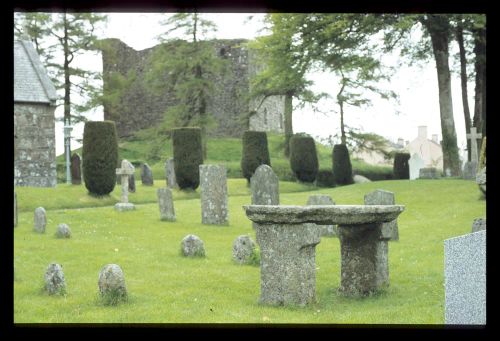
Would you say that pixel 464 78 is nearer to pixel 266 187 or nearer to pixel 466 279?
pixel 266 187

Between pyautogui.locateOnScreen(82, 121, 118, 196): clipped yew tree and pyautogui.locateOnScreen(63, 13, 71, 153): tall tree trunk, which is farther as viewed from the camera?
pyautogui.locateOnScreen(63, 13, 71, 153): tall tree trunk

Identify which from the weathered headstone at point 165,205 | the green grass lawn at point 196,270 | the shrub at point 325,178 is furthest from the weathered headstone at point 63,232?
the shrub at point 325,178

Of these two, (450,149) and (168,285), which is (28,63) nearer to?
(450,149)

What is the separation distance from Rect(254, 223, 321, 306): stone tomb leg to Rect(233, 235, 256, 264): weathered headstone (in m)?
2.89

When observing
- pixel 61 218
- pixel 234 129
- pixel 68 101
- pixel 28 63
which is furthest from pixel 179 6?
pixel 234 129

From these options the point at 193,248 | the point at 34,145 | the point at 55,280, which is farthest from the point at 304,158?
the point at 55,280

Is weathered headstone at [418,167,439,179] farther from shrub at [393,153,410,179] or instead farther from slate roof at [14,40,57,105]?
slate roof at [14,40,57,105]

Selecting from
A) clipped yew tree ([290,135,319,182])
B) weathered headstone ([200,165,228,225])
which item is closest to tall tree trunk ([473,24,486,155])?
clipped yew tree ([290,135,319,182])

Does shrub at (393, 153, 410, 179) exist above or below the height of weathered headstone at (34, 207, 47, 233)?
above

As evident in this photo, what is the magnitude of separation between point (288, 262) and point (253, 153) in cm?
1907

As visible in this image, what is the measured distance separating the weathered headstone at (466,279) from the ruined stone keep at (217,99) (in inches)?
1382

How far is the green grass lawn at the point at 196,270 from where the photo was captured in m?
7.91

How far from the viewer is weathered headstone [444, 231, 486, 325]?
205 inches

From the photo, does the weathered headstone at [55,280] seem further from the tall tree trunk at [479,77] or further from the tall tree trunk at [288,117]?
the tall tree trunk at [288,117]
